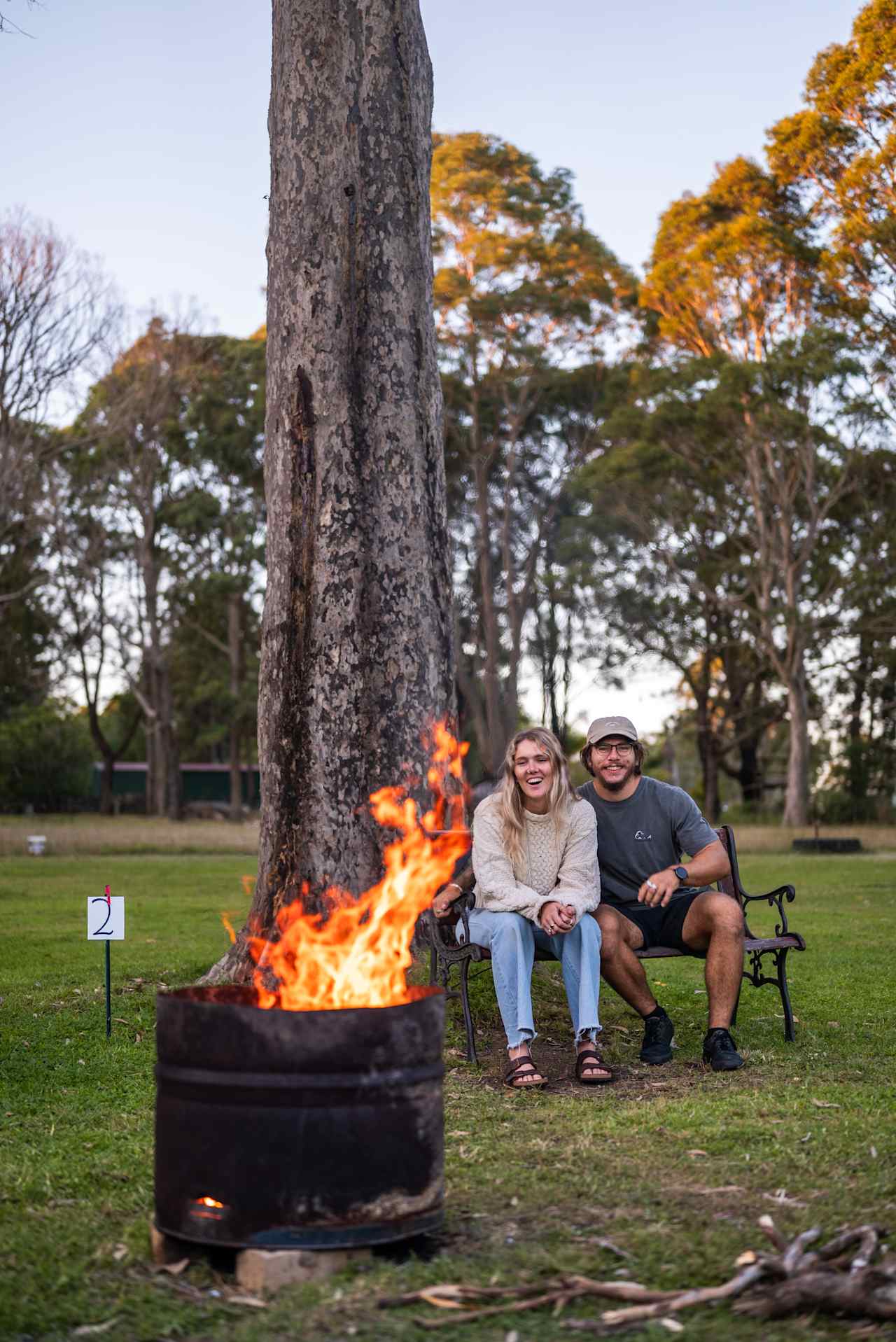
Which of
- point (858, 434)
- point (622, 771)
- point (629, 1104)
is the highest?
point (858, 434)

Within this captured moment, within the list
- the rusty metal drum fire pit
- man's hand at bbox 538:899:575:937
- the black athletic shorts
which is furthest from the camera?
the black athletic shorts

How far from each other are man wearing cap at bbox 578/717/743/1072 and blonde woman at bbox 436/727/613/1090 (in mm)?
255

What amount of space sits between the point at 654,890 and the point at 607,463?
27.2 metres

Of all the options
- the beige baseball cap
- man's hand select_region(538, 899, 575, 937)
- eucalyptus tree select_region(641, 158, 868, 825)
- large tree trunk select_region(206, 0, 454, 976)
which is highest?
eucalyptus tree select_region(641, 158, 868, 825)

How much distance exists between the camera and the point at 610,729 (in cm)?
617

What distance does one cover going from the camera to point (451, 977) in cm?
738

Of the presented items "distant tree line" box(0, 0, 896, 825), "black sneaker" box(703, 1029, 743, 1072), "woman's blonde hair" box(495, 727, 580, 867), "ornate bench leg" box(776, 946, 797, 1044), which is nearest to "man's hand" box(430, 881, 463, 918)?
"woman's blonde hair" box(495, 727, 580, 867)

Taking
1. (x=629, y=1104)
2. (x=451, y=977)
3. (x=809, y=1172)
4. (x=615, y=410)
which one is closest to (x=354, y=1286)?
(x=809, y=1172)

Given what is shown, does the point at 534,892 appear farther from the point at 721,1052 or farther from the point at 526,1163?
the point at 526,1163

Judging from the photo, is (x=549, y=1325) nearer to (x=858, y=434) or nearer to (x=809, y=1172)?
(x=809, y=1172)

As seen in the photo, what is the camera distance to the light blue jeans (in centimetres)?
550

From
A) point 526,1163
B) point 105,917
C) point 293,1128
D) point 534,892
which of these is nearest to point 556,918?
point 534,892

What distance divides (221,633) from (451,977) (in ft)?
119

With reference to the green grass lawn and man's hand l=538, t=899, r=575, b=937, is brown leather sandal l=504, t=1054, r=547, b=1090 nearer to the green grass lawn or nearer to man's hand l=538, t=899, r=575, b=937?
the green grass lawn
